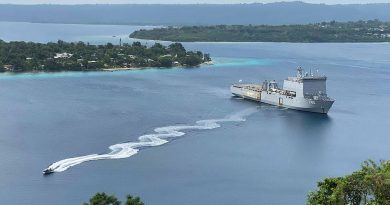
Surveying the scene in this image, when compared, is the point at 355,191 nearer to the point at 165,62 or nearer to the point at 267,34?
the point at 165,62

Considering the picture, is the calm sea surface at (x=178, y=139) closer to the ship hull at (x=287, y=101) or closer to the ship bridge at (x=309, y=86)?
the ship hull at (x=287, y=101)

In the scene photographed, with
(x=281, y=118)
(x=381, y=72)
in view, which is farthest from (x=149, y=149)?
(x=381, y=72)

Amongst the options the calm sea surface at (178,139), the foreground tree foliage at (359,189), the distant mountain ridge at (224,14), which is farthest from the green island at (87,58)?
the distant mountain ridge at (224,14)

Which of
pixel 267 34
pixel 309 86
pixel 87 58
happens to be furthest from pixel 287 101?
pixel 267 34

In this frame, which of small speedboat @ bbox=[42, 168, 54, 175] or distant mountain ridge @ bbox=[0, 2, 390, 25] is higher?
distant mountain ridge @ bbox=[0, 2, 390, 25]

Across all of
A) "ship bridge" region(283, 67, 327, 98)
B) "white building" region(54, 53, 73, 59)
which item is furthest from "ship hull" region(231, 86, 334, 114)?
"white building" region(54, 53, 73, 59)

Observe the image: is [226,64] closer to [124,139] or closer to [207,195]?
[124,139]

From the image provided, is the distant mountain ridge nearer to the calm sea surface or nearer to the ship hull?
the calm sea surface
